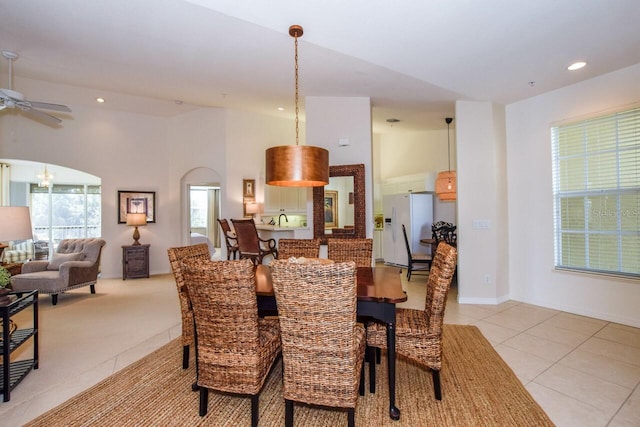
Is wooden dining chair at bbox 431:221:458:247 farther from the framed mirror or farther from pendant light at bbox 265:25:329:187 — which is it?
pendant light at bbox 265:25:329:187

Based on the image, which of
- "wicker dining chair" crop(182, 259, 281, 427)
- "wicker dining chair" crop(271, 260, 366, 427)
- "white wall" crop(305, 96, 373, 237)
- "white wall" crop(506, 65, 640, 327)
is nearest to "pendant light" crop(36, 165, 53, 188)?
"white wall" crop(305, 96, 373, 237)

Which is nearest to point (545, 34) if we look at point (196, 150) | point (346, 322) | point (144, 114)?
point (346, 322)

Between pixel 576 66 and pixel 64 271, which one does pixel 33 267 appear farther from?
pixel 576 66

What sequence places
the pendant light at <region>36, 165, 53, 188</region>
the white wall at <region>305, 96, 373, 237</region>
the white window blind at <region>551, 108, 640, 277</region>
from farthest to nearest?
the pendant light at <region>36, 165, 53, 188</region>, the white wall at <region>305, 96, 373, 237</region>, the white window blind at <region>551, 108, 640, 277</region>

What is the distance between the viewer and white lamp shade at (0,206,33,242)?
245 cm

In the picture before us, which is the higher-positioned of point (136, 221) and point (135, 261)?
point (136, 221)

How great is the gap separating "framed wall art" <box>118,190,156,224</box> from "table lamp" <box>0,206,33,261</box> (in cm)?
414

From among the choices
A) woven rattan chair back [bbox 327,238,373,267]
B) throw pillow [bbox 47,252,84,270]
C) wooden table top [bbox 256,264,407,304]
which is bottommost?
throw pillow [bbox 47,252,84,270]

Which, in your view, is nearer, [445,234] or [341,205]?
[341,205]

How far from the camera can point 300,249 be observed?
3.26 m

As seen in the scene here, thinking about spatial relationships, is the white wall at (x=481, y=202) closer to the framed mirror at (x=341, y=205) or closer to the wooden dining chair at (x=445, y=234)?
the wooden dining chair at (x=445, y=234)

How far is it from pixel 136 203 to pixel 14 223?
431cm

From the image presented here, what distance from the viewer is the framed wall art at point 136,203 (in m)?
6.46

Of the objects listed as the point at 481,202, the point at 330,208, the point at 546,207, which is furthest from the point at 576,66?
the point at 330,208
